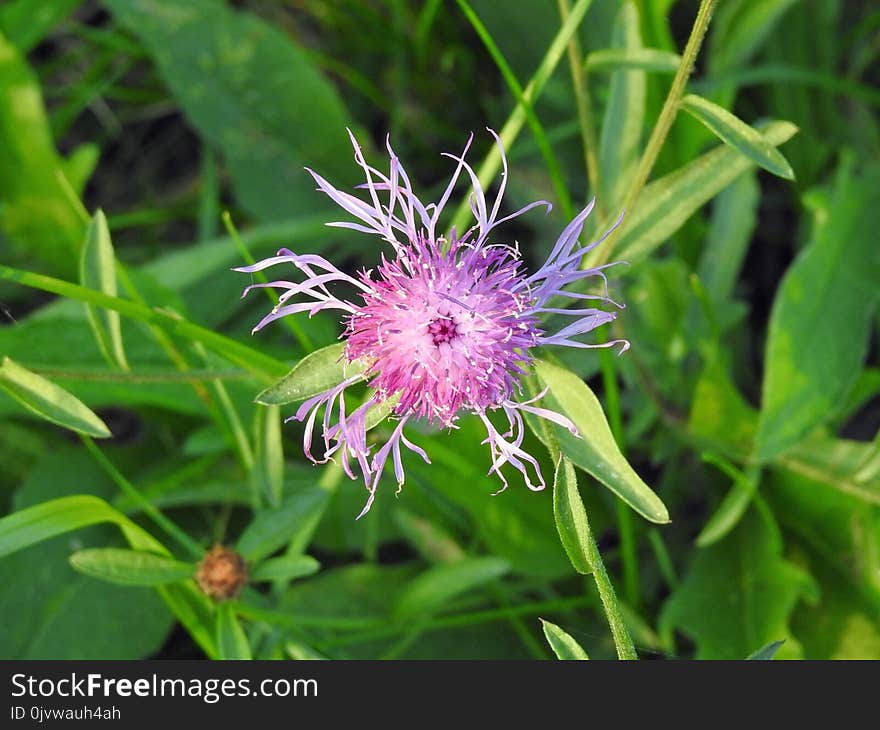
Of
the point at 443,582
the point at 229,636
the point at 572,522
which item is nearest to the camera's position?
the point at 572,522

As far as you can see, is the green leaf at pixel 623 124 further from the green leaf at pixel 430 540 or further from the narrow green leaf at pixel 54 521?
→ the narrow green leaf at pixel 54 521

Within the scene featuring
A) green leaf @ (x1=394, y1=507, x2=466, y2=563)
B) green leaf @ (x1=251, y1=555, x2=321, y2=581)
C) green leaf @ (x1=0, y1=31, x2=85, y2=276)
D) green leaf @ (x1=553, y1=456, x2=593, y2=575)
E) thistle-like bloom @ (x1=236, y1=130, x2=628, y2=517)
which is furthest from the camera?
green leaf @ (x1=0, y1=31, x2=85, y2=276)

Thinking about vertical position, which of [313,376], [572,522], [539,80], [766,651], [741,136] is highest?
[539,80]

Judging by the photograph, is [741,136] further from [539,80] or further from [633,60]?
[539,80]

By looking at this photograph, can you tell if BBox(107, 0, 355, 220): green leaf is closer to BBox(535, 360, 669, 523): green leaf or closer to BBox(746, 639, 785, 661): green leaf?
BBox(535, 360, 669, 523): green leaf

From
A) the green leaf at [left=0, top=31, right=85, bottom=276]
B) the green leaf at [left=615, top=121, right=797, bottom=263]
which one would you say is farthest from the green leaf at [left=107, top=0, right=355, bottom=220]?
the green leaf at [left=615, top=121, right=797, bottom=263]

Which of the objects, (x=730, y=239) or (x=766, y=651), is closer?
(x=766, y=651)

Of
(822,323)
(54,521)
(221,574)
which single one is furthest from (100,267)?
(822,323)
